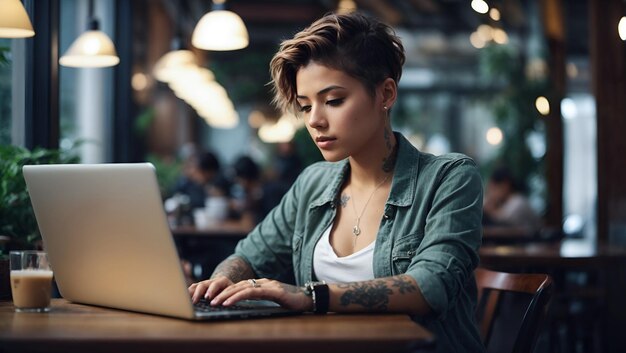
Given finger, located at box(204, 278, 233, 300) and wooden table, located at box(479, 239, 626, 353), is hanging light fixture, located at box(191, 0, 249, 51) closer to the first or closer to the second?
wooden table, located at box(479, 239, 626, 353)

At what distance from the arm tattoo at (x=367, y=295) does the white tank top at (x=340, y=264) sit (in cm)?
29

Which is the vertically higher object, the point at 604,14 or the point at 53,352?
the point at 604,14

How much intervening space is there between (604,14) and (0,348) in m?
6.19

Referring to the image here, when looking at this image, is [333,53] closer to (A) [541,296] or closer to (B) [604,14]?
(A) [541,296]

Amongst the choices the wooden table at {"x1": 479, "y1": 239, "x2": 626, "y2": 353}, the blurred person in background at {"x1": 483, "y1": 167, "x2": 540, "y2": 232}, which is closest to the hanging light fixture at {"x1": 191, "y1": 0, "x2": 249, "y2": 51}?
the wooden table at {"x1": 479, "y1": 239, "x2": 626, "y2": 353}

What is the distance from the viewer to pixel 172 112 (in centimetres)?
1412

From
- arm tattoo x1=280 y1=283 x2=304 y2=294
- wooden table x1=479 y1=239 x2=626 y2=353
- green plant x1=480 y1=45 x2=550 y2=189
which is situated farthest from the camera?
green plant x1=480 y1=45 x2=550 y2=189

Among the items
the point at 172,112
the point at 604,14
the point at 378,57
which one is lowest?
the point at 172,112

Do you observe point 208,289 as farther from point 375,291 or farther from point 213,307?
point 375,291

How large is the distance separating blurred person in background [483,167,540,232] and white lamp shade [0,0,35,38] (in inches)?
243

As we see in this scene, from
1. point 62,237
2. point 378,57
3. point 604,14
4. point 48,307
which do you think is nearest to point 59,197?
point 62,237

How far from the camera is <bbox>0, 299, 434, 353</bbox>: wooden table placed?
1404 millimetres

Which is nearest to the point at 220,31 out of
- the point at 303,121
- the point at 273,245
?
the point at 303,121

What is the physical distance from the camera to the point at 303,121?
7.99ft
